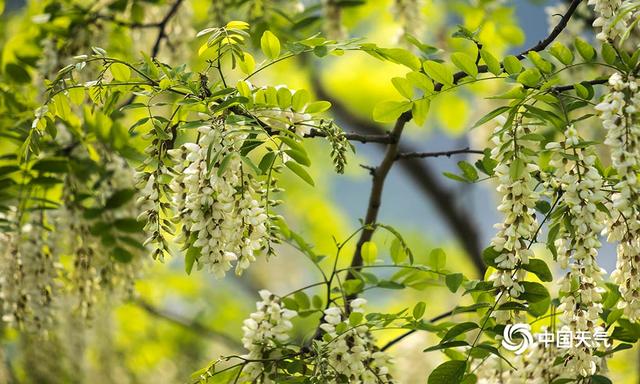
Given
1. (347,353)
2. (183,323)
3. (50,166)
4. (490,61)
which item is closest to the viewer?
(490,61)

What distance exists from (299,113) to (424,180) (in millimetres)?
3342

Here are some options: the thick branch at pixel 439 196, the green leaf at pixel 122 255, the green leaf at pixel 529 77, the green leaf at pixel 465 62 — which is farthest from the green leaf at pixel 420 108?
the thick branch at pixel 439 196

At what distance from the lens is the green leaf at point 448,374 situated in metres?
1.58

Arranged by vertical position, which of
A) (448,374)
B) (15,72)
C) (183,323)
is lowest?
(448,374)

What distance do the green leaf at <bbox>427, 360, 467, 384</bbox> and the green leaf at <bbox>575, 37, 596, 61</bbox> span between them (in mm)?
614

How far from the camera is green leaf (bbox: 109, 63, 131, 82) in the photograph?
1.50 m

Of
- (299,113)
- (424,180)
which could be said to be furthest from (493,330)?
(424,180)

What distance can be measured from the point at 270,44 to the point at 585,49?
0.57m

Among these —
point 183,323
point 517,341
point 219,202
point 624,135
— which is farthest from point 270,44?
point 183,323

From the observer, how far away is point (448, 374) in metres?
1.58

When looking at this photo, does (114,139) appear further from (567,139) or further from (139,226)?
(567,139)

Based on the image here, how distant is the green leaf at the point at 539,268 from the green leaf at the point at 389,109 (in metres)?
0.37

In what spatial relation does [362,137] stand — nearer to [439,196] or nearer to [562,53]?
[562,53]

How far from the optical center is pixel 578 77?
270cm
